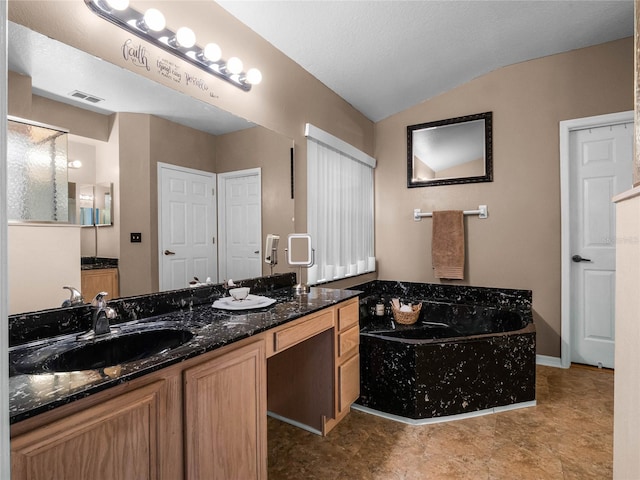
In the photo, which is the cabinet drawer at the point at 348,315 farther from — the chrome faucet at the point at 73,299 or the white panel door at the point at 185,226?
the chrome faucet at the point at 73,299

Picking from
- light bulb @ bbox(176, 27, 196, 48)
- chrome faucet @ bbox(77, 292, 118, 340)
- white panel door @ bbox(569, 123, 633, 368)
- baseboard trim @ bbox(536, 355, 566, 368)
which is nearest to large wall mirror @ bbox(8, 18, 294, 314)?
chrome faucet @ bbox(77, 292, 118, 340)

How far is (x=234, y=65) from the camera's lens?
201cm

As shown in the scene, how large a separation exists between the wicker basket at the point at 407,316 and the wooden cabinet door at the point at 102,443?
234 centimetres

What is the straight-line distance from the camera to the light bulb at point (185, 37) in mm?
1683

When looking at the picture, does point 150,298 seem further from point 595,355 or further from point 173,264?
point 595,355

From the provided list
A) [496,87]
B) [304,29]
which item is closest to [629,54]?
[496,87]

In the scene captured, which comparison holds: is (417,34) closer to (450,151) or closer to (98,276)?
(450,151)

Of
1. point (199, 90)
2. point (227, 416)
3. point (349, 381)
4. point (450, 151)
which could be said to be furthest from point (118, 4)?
point (450, 151)

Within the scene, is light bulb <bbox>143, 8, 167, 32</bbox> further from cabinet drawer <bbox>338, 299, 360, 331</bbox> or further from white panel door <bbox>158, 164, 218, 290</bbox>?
cabinet drawer <bbox>338, 299, 360, 331</bbox>

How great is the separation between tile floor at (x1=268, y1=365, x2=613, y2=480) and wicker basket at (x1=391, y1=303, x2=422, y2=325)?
96 centimetres

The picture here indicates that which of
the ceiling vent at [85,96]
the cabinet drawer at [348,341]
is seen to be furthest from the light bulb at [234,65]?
the cabinet drawer at [348,341]

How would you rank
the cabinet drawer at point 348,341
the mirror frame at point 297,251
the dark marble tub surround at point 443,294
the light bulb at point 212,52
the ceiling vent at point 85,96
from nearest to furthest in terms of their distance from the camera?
the ceiling vent at point 85,96 < the light bulb at point 212,52 < the cabinet drawer at point 348,341 < the mirror frame at point 297,251 < the dark marble tub surround at point 443,294

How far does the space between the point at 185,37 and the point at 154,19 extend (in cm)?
17

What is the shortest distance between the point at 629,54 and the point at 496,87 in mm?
944
